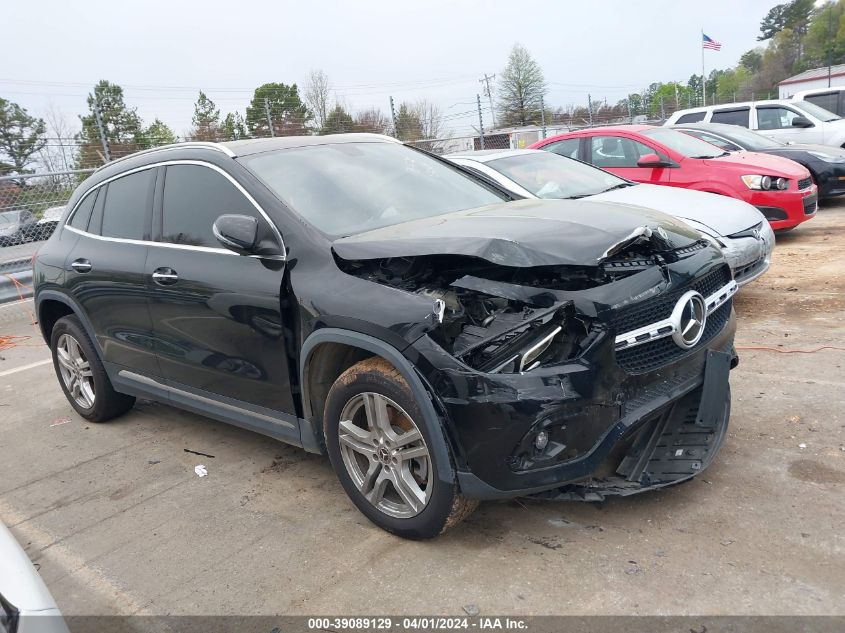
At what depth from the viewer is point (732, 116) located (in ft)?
46.3

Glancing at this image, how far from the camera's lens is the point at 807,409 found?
4.00m

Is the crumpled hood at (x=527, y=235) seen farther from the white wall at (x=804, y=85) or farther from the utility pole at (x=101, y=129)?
the white wall at (x=804, y=85)

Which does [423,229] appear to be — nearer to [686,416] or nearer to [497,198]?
[497,198]

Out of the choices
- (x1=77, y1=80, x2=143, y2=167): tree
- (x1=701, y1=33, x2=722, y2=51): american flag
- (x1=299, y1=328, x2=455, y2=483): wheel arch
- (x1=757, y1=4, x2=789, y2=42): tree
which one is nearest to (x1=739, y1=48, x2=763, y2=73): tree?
(x1=757, y1=4, x2=789, y2=42): tree

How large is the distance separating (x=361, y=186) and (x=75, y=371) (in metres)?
2.82

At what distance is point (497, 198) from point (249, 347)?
5.78 ft

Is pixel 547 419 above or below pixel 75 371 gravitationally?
above

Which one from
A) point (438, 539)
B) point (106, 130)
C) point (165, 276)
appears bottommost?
point (438, 539)

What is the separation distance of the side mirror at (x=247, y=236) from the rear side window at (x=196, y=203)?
0.15 metres

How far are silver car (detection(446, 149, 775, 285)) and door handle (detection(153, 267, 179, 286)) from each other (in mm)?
2428


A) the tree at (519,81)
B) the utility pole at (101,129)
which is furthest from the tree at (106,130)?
the tree at (519,81)

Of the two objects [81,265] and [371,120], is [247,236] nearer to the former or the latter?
[81,265]

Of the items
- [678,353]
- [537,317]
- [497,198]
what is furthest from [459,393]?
[497,198]

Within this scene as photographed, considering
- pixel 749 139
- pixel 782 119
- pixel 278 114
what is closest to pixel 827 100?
pixel 782 119
